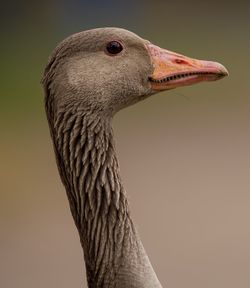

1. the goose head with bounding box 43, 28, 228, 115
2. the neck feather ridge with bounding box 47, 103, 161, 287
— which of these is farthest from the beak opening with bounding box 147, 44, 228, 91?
the neck feather ridge with bounding box 47, 103, 161, 287

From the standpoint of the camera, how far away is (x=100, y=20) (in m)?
3.37

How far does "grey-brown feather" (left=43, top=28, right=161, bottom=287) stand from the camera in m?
1.56

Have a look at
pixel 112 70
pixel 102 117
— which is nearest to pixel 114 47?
pixel 112 70

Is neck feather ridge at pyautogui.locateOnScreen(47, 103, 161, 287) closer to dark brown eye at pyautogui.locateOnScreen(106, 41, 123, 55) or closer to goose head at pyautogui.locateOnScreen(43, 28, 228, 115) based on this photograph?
goose head at pyautogui.locateOnScreen(43, 28, 228, 115)

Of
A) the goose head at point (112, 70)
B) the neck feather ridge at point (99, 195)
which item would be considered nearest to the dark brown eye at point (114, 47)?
the goose head at point (112, 70)

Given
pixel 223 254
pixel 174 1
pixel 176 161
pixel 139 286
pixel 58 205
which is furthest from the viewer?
pixel 174 1

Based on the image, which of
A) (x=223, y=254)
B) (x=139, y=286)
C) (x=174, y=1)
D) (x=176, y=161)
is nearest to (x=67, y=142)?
(x=139, y=286)

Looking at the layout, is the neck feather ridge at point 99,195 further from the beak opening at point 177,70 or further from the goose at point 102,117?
the beak opening at point 177,70

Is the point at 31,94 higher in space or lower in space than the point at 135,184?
higher

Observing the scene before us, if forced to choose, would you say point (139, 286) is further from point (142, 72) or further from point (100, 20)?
point (100, 20)

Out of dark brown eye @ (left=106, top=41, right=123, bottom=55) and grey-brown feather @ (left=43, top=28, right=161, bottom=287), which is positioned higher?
dark brown eye @ (left=106, top=41, right=123, bottom=55)

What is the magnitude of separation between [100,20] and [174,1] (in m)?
0.50

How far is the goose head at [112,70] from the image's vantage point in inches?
61.1

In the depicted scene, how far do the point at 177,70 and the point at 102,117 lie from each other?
0.64 ft
